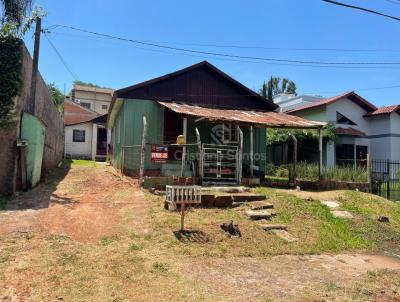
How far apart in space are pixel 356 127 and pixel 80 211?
20987 millimetres

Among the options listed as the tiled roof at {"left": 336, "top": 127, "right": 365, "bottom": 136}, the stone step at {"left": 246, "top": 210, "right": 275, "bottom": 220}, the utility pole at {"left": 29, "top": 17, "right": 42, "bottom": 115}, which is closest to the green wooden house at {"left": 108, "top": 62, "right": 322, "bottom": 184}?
the utility pole at {"left": 29, "top": 17, "right": 42, "bottom": 115}

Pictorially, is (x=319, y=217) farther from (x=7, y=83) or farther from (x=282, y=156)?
(x=282, y=156)

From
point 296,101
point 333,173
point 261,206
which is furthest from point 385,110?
point 261,206

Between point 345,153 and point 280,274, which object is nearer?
point 280,274

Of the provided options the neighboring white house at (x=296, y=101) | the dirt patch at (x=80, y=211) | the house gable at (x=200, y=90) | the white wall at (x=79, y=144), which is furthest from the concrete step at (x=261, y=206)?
the white wall at (x=79, y=144)

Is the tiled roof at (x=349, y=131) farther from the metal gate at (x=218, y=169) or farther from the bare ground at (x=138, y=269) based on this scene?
the bare ground at (x=138, y=269)

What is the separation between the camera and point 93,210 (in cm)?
1000

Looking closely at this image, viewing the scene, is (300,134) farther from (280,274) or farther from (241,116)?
(280,274)

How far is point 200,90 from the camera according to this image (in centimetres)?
1695

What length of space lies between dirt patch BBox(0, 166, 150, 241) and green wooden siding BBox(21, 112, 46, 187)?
1.63 feet

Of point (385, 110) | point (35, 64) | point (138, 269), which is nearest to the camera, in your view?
point (138, 269)

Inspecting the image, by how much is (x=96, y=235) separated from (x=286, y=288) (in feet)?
13.0

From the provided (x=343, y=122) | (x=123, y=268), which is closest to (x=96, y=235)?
(x=123, y=268)

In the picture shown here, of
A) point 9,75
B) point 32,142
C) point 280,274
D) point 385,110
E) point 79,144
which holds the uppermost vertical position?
point 385,110
